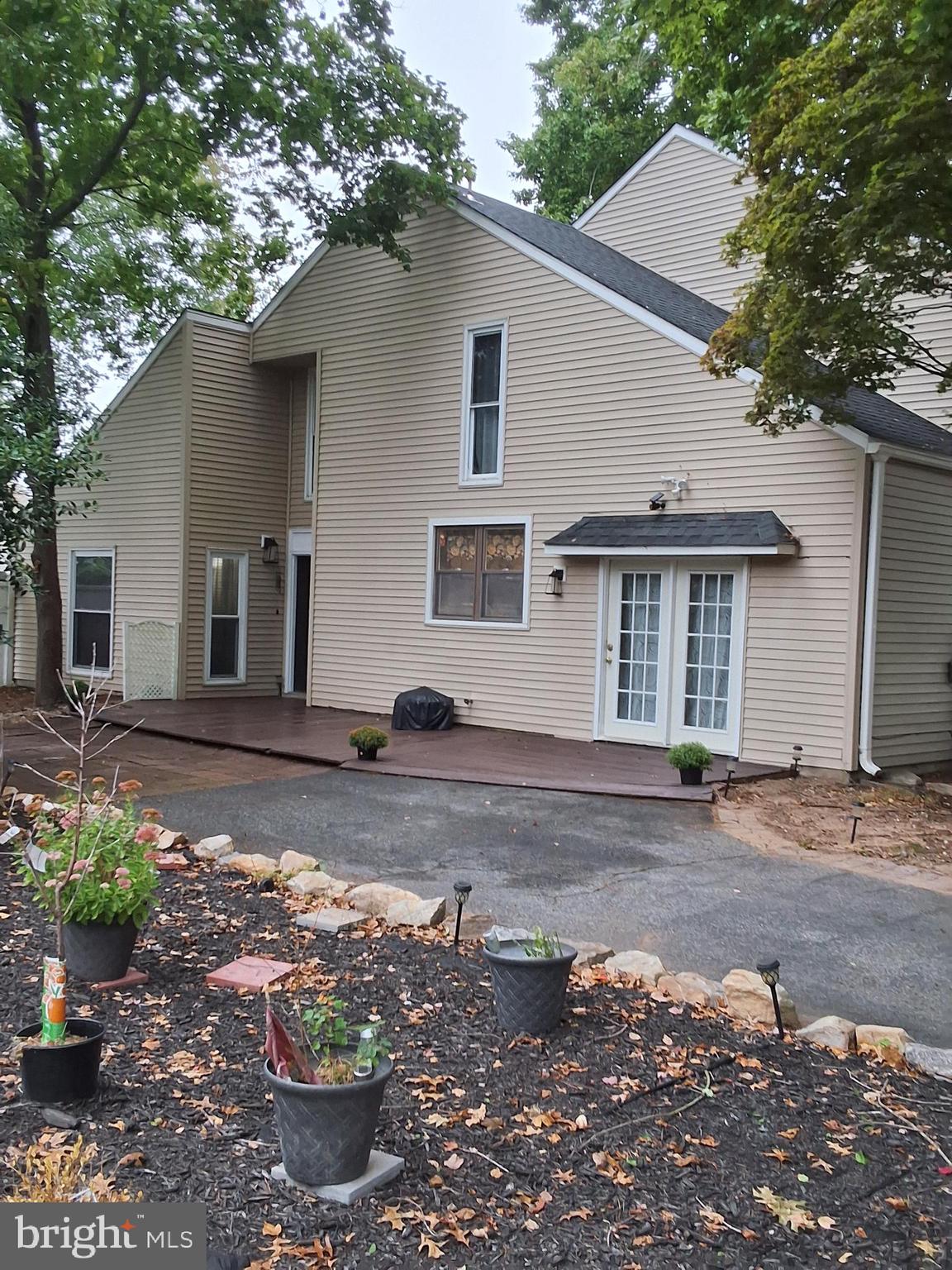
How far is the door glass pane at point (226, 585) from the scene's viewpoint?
16.0 metres

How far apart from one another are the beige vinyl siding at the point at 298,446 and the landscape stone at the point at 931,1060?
1385 centimetres

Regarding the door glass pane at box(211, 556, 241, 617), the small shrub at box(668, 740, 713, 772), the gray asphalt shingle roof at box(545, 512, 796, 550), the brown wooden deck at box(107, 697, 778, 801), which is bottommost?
the brown wooden deck at box(107, 697, 778, 801)

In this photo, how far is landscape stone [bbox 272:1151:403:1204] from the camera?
278cm

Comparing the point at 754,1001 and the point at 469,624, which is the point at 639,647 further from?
the point at 754,1001

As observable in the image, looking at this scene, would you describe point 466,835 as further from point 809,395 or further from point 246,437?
point 246,437

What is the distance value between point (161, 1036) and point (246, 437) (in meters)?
13.6

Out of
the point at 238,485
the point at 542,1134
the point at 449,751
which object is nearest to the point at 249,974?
the point at 542,1134

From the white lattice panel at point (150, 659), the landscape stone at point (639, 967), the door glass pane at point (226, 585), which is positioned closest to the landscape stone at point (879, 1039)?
the landscape stone at point (639, 967)

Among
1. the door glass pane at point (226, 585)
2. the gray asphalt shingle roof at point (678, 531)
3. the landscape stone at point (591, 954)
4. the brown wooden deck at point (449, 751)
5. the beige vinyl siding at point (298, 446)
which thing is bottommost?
the brown wooden deck at point (449, 751)

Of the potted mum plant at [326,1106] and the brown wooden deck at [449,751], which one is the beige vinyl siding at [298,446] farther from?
the potted mum plant at [326,1106]

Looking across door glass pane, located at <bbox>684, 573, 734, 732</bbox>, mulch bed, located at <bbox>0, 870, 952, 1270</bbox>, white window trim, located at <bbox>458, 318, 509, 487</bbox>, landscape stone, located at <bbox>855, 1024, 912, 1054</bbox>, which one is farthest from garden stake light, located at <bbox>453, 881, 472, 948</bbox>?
white window trim, located at <bbox>458, 318, 509, 487</bbox>

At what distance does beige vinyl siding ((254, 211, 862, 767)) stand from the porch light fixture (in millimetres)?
324

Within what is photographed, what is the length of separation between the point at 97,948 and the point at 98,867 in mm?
326

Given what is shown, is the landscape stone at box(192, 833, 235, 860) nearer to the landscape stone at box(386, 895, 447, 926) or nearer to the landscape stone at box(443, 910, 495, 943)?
the landscape stone at box(386, 895, 447, 926)
